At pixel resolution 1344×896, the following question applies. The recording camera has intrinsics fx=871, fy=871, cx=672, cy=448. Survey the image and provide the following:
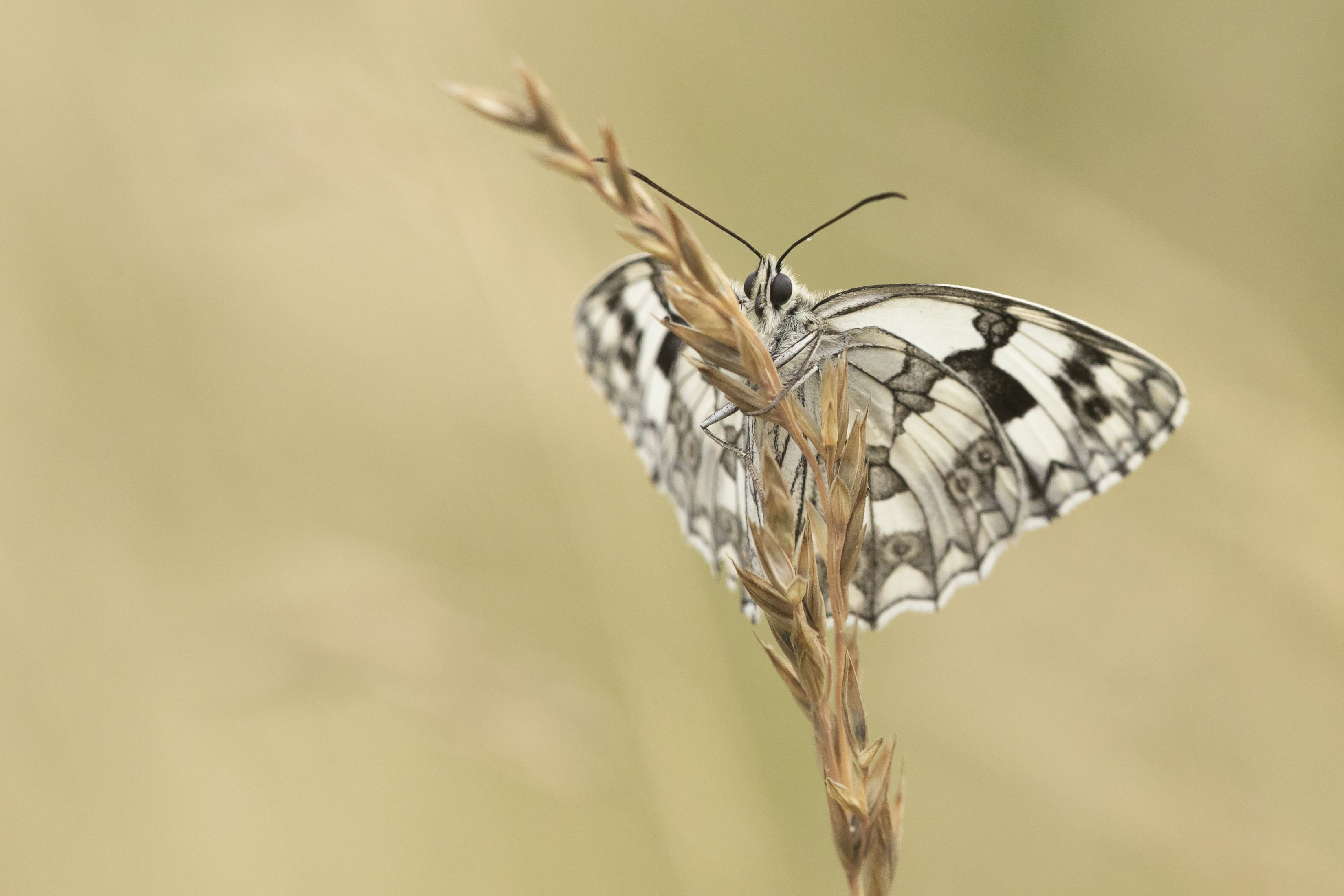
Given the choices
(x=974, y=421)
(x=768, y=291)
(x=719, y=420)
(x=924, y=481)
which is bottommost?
(x=924, y=481)

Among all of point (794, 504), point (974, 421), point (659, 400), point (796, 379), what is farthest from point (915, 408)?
point (794, 504)

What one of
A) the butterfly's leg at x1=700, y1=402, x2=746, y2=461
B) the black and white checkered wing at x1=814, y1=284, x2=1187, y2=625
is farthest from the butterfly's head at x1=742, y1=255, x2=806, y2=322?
the butterfly's leg at x1=700, y1=402, x2=746, y2=461

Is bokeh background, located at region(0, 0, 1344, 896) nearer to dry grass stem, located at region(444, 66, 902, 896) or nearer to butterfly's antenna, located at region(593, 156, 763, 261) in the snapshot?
butterfly's antenna, located at region(593, 156, 763, 261)

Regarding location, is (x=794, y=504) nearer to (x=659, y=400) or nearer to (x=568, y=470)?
(x=659, y=400)

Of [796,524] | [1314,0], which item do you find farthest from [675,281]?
[1314,0]

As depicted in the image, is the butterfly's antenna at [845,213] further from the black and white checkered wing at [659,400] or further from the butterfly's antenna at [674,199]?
the black and white checkered wing at [659,400]

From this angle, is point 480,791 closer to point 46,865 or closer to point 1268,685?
point 46,865
